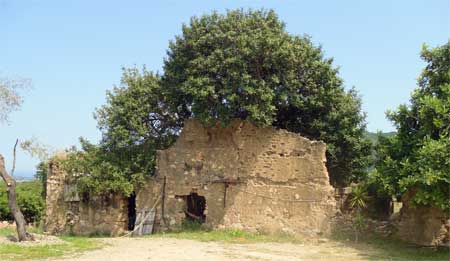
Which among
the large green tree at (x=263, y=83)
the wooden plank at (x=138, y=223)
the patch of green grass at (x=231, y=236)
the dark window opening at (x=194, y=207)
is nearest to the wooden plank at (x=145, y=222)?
the wooden plank at (x=138, y=223)

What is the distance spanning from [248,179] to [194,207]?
137 inches

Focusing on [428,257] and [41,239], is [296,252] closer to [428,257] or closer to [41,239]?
[428,257]

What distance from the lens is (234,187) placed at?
1814 cm

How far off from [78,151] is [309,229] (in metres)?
10.1

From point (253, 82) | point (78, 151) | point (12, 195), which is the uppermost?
point (253, 82)

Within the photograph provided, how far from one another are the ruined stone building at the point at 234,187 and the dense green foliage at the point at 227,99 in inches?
33.6

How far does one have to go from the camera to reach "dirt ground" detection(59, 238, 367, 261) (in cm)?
1240

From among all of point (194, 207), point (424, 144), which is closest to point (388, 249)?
Result: point (424, 144)

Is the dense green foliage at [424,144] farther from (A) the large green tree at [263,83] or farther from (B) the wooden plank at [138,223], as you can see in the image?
(B) the wooden plank at [138,223]

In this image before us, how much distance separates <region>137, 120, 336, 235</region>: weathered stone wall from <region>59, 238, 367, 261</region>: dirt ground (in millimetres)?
1667

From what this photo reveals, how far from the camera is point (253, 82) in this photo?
55.8 ft

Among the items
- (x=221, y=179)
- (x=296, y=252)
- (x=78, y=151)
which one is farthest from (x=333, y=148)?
(x=78, y=151)

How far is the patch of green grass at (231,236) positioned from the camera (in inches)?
643

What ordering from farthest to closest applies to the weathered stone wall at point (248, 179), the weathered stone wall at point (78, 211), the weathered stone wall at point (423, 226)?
the weathered stone wall at point (78, 211)
the weathered stone wall at point (248, 179)
the weathered stone wall at point (423, 226)
